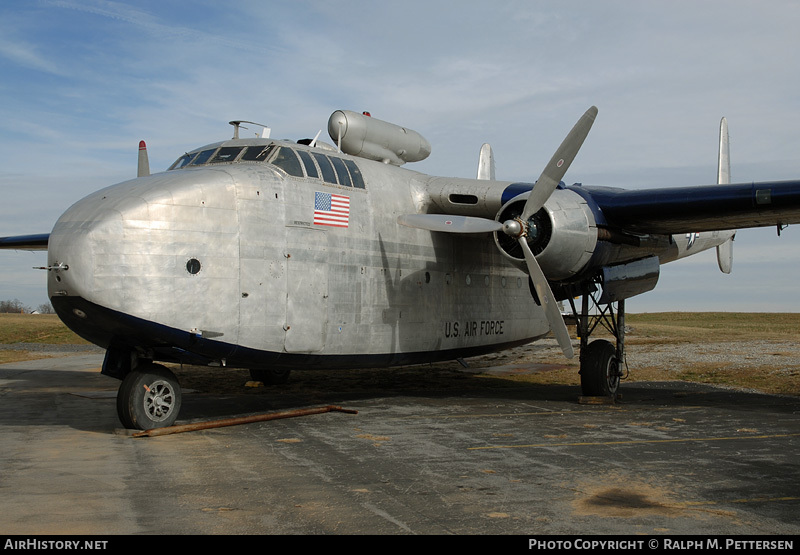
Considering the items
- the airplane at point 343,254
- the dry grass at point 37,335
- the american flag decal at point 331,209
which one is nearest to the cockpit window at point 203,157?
the airplane at point 343,254

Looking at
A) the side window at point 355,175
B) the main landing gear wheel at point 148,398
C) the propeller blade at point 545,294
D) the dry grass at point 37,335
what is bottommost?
the dry grass at point 37,335

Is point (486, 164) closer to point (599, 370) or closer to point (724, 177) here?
point (724, 177)

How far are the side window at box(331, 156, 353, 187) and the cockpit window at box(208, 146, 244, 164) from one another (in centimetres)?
158

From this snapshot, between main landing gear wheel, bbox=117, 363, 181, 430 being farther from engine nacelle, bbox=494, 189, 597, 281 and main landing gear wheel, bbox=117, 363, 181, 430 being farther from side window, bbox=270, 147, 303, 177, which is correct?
engine nacelle, bbox=494, 189, 597, 281

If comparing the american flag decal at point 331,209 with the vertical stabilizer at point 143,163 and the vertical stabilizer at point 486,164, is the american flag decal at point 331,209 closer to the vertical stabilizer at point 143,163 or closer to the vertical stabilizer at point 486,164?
the vertical stabilizer at point 143,163

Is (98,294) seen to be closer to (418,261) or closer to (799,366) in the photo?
(418,261)

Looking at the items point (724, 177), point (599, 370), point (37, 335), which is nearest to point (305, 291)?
point (599, 370)

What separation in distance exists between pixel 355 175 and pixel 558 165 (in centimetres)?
343

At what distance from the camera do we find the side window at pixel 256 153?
1134 cm

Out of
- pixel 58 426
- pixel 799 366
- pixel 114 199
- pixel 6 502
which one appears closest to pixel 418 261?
pixel 114 199

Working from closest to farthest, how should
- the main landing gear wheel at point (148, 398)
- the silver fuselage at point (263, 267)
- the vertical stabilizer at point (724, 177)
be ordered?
the silver fuselage at point (263, 267) < the main landing gear wheel at point (148, 398) < the vertical stabilizer at point (724, 177)

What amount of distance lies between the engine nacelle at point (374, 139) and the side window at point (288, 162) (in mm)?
2344

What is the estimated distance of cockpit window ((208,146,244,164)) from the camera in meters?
11.4

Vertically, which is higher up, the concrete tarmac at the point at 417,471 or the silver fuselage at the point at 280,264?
the silver fuselage at the point at 280,264
